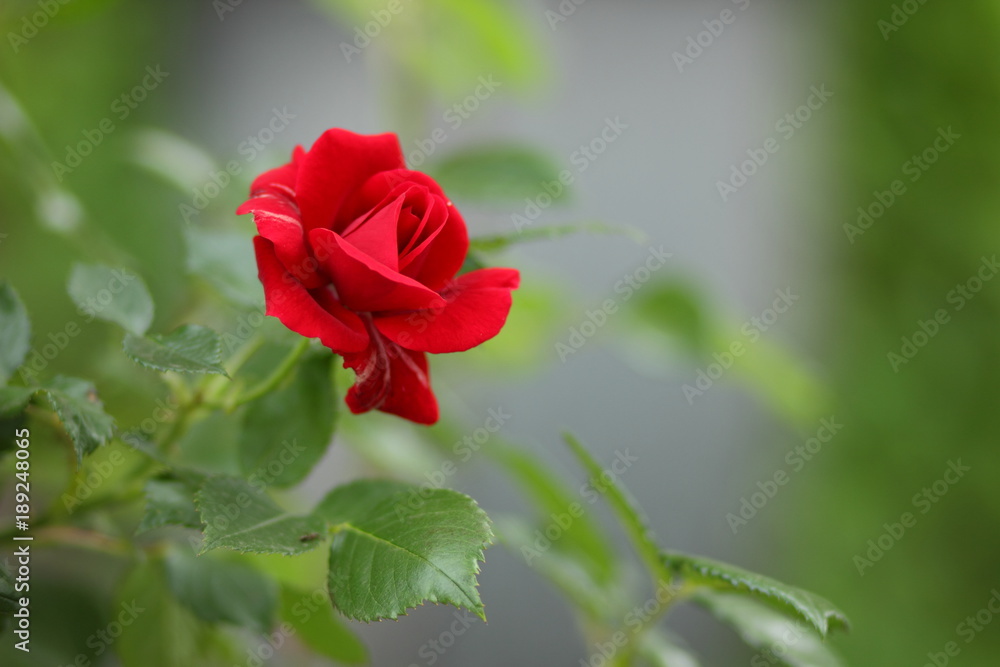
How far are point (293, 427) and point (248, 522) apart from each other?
0.25 ft

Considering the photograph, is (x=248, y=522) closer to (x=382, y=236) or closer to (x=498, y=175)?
(x=382, y=236)

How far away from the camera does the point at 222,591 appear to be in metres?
0.37

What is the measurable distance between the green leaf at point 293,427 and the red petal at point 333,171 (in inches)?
2.9

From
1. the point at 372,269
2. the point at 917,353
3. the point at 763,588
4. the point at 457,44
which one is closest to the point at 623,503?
the point at 763,588

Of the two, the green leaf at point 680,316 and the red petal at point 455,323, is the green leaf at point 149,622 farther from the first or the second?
the green leaf at point 680,316

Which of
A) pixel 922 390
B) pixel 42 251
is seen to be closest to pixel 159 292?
pixel 42 251

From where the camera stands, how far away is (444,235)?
27 centimetres

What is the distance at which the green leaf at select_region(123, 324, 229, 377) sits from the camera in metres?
0.27

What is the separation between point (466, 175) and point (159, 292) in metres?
0.22

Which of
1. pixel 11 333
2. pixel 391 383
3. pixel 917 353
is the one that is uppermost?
pixel 917 353

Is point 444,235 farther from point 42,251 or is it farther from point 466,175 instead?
point 42,251

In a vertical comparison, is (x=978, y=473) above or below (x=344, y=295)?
above

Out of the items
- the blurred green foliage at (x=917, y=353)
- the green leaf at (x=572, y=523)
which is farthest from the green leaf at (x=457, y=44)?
the blurred green foliage at (x=917, y=353)

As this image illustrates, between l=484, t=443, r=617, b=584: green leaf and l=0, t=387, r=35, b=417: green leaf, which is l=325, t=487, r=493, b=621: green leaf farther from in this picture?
l=484, t=443, r=617, b=584: green leaf
